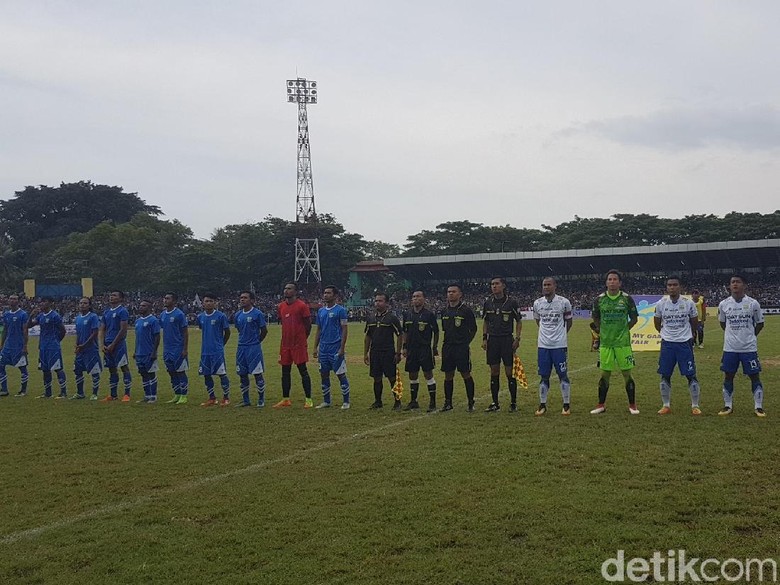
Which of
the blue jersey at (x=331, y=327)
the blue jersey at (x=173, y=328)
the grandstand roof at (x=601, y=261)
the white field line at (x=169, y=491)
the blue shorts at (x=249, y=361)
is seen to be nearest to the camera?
the white field line at (x=169, y=491)

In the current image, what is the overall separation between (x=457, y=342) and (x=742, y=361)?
418 cm

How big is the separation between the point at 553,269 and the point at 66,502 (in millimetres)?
69464

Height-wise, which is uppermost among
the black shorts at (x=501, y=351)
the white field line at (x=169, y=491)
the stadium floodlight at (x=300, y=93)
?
the stadium floodlight at (x=300, y=93)

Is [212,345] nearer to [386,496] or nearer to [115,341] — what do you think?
[115,341]

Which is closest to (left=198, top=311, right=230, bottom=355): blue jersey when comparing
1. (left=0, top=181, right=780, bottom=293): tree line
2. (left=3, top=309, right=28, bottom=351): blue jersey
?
(left=3, top=309, right=28, bottom=351): blue jersey

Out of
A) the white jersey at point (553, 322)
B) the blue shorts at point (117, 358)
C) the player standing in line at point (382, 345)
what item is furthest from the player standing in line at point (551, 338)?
the blue shorts at point (117, 358)

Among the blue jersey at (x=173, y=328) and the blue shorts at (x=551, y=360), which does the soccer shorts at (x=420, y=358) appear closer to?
the blue shorts at (x=551, y=360)

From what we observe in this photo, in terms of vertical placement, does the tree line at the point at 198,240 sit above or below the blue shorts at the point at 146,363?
above

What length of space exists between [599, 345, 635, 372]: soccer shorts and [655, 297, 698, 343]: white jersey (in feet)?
2.41

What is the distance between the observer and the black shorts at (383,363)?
492 inches

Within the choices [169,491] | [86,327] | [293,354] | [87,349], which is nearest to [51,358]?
[87,349]

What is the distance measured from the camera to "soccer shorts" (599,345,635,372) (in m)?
10.8

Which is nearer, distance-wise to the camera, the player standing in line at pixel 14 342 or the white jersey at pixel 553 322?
the white jersey at pixel 553 322

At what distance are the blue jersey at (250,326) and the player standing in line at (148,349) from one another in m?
2.02
